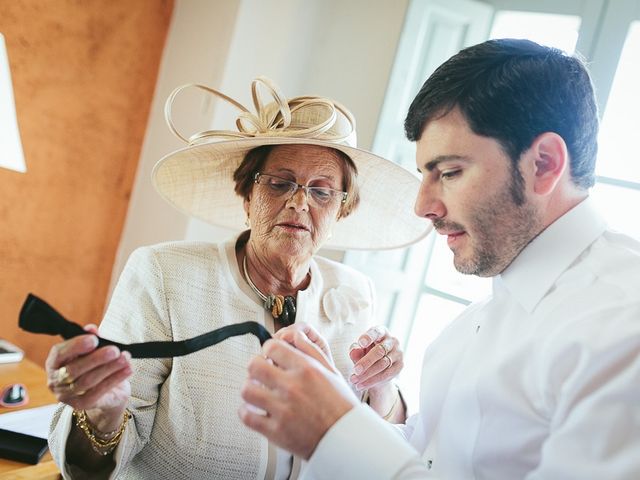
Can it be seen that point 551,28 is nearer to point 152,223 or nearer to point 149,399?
point 152,223

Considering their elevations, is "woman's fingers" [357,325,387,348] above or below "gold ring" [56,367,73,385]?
above

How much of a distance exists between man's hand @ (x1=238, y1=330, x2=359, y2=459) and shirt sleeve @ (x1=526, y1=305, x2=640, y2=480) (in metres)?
0.29

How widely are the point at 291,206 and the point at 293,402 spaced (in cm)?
80

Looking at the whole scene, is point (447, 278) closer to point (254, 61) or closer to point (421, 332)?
point (421, 332)

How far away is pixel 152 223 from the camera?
8.77 ft

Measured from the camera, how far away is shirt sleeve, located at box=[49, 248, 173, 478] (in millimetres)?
1200

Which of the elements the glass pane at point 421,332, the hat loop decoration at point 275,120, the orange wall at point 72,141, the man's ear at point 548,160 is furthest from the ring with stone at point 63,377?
the glass pane at point 421,332

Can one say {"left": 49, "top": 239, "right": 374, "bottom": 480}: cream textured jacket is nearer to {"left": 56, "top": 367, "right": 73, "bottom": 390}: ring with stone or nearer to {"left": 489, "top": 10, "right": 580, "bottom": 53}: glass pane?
{"left": 56, "top": 367, "right": 73, "bottom": 390}: ring with stone

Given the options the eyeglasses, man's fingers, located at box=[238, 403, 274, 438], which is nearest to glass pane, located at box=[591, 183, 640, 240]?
the eyeglasses

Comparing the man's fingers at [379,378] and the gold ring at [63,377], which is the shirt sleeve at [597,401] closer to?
the man's fingers at [379,378]

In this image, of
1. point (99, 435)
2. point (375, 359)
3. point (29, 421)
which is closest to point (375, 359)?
point (375, 359)

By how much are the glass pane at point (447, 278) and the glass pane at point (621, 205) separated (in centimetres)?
62

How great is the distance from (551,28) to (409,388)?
176 centimetres

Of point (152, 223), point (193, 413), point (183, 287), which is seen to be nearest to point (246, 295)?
point (183, 287)
